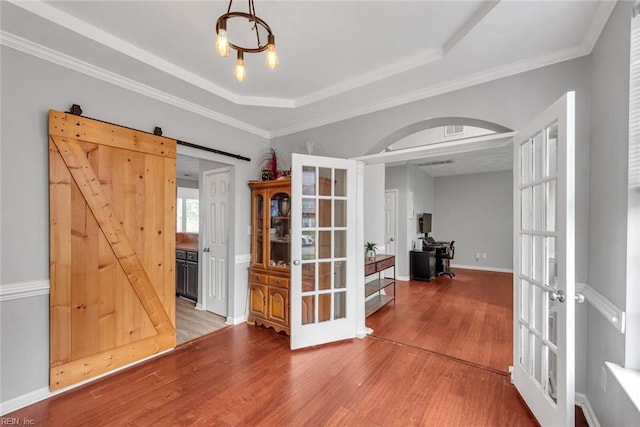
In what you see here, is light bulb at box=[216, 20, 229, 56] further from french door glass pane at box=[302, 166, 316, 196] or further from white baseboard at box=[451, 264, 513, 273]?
white baseboard at box=[451, 264, 513, 273]

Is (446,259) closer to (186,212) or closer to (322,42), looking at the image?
(322,42)

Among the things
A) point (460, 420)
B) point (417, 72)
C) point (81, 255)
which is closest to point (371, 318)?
point (460, 420)

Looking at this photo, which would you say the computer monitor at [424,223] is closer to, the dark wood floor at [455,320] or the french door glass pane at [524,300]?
the dark wood floor at [455,320]

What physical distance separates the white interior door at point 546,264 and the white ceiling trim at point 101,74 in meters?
3.07

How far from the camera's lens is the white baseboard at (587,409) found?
166cm

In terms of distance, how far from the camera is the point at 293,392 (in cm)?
204

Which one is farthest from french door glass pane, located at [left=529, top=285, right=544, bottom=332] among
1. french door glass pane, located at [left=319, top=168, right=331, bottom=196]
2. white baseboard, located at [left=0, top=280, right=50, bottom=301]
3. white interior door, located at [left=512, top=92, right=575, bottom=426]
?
white baseboard, located at [left=0, top=280, right=50, bottom=301]

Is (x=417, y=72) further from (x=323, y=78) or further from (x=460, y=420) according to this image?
(x=460, y=420)

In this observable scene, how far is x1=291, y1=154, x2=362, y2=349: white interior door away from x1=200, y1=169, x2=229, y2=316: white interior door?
130cm

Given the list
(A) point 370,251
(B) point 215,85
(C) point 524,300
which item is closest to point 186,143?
(B) point 215,85

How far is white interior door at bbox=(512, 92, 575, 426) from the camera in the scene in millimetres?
1429

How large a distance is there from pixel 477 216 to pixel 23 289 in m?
8.40

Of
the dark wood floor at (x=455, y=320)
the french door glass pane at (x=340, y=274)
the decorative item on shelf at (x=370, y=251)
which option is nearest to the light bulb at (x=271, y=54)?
the french door glass pane at (x=340, y=274)

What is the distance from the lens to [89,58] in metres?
2.07
